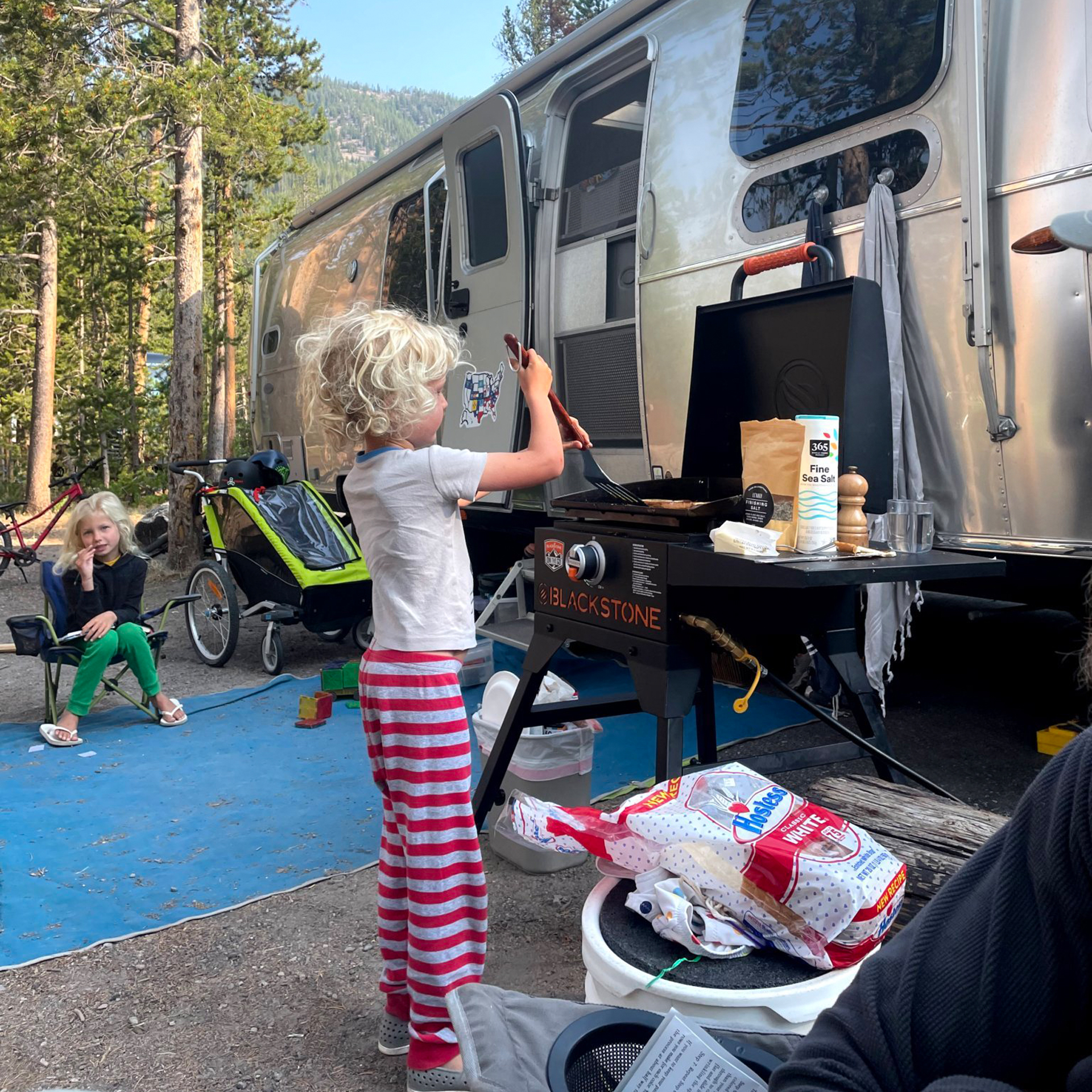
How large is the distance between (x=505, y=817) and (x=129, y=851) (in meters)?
1.29

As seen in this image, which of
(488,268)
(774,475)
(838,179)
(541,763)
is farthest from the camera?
(488,268)

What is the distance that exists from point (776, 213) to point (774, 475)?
1742 millimetres

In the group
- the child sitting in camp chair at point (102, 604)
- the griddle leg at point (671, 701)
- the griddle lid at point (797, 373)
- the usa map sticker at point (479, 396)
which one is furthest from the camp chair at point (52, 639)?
the griddle leg at point (671, 701)

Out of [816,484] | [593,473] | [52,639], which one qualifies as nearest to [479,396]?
[52,639]

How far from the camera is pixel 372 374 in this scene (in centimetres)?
204

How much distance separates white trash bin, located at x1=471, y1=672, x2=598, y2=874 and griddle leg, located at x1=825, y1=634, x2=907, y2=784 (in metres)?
0.79

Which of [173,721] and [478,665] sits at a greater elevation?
[478,665]

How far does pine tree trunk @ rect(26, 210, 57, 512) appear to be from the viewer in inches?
611

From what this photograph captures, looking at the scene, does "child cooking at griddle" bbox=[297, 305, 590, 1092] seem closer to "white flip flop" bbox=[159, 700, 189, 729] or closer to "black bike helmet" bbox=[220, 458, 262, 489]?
"white flip flop" bbox=[159, 700, 189, 729]

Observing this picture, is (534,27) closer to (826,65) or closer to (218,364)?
(218,364)

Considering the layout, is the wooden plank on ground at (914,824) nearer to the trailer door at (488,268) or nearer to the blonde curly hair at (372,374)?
the blonde curly hair at (372,374)

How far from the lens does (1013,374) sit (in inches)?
110

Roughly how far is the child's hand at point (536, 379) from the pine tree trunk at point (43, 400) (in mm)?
15032

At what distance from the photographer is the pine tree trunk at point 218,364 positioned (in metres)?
19.6
